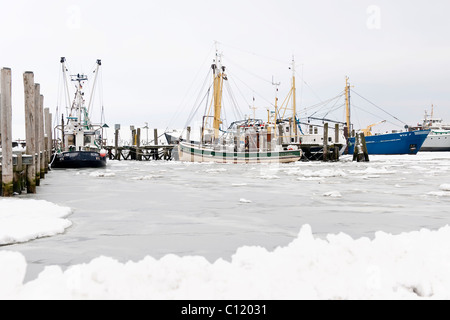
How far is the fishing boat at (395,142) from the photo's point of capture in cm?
4759

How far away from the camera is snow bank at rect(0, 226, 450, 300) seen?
3.05 m

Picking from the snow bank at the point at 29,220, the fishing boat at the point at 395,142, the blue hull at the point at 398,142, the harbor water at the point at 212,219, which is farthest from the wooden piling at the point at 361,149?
the snow bank at the point at 29,220

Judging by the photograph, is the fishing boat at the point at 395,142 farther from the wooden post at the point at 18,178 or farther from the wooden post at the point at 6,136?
the wooden post at the point at 6,136

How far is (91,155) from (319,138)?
979 inches

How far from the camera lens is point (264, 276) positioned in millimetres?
3334

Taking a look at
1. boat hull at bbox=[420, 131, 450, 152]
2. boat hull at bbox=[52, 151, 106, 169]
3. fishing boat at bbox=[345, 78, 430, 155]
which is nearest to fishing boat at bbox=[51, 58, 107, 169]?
boat hull at bbox=[52, 151, 106, 169]

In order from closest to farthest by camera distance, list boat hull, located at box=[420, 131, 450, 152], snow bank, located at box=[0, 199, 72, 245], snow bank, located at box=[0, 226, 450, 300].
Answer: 1. snow bank, located at box=[0, 226, 450, 300]
2. snow bank, located at box=[0, 199, 72, 245]
3. boat hull, located at box=[420, 131, 450, 152]

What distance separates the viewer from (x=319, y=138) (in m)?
42.5

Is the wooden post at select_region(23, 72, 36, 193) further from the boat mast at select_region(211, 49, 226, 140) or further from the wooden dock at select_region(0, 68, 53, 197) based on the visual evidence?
the boat mast at select_region(211, 49, 226, 140)

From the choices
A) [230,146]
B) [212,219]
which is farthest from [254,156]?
[212,219]

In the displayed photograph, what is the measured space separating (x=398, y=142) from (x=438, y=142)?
24690mm

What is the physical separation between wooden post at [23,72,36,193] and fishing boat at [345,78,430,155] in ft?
135
